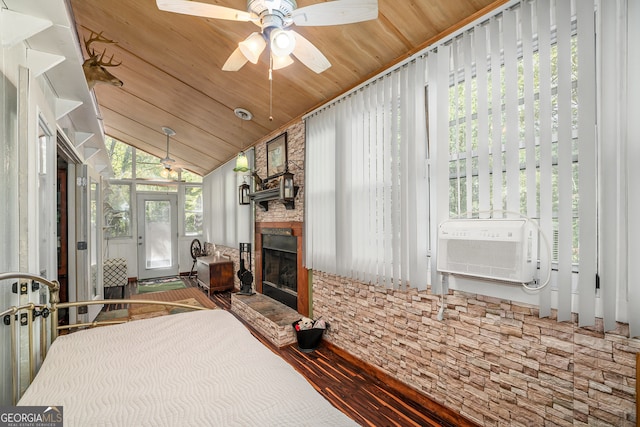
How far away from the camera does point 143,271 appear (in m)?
7.18

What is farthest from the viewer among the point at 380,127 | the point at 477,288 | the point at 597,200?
the point at 380,127

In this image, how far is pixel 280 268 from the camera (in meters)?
4.34

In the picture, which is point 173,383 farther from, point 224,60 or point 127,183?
point 127,183

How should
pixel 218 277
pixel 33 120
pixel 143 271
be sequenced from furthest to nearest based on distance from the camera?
pixel 143 271 < pixel 218 277 < pixel 33 120

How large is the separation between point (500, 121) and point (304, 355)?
2.72 m

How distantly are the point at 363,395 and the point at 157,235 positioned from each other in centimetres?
682

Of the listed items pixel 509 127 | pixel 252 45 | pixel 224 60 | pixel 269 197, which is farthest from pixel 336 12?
pixel 269 197

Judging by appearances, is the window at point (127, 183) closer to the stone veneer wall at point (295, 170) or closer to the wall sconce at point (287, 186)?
the stone veneer wall at point (295, 170)

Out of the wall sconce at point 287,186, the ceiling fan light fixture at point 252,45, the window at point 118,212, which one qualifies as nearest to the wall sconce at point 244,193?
the wall sconce at point 287,186

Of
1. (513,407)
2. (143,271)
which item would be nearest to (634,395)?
(513,407)

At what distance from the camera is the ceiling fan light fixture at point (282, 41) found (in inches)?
60.9

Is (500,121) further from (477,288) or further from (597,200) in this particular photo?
(477,288)

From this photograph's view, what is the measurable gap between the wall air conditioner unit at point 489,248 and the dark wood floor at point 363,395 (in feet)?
3.48

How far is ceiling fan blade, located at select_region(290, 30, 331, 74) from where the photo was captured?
1.75 m
